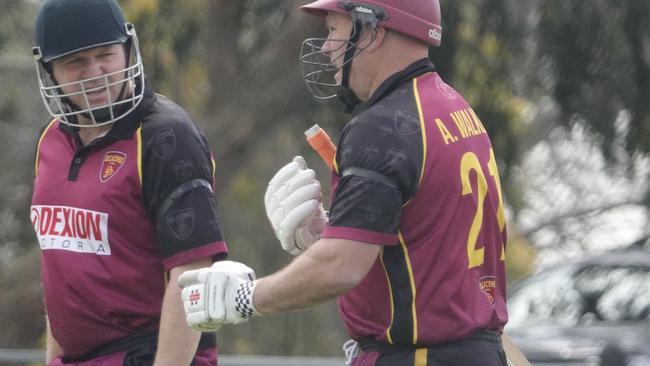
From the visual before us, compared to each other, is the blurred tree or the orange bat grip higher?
the blurred tree

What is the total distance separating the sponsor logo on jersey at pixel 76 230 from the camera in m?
4.43

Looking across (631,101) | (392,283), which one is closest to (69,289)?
(392,283)

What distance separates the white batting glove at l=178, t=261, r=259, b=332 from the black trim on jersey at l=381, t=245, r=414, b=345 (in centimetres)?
36

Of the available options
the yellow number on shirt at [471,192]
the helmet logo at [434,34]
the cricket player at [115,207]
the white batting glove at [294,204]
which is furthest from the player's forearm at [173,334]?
the helmet logo at [434,34]

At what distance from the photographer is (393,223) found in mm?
4020

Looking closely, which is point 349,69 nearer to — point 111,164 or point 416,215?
point 416,215

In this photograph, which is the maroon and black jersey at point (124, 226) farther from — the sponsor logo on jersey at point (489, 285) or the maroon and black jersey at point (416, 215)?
the sponsor logo on jersey at point (489, 285)

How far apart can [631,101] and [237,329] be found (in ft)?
20.9

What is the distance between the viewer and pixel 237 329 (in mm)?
15984

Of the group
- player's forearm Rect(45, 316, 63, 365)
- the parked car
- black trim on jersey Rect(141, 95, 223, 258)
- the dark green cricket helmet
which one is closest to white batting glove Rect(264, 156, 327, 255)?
black trim on jersey Rect(141, 95, 223, 258)

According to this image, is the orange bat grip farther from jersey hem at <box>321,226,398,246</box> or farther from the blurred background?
the blurred background

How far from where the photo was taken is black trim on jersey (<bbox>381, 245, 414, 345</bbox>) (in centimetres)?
411

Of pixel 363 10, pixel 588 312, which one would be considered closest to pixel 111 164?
pixel 363 10

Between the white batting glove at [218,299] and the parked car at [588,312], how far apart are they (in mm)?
4767
